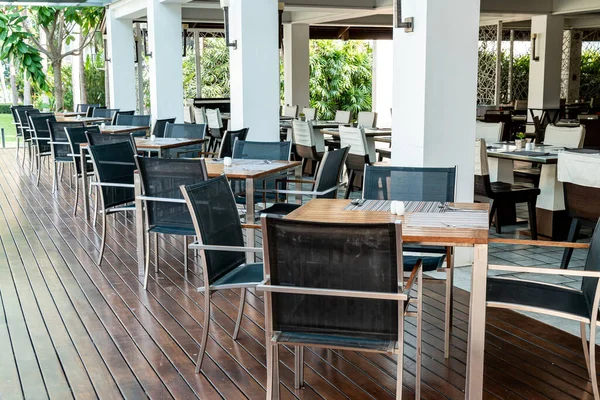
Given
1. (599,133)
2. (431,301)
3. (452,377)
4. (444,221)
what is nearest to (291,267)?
(444,221)

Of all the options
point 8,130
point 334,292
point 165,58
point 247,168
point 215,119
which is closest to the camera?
point 334,292

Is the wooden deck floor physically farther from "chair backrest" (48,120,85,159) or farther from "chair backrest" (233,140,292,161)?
"chair backrest" (48,120,85,159)

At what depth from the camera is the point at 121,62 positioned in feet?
47.2

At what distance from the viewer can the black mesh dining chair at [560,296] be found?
2.82m

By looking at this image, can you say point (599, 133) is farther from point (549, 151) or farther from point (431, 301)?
point (431, 301)

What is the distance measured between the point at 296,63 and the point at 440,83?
10682 millimetres

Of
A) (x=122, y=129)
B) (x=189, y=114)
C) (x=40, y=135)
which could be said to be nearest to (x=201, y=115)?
(x=189, y=114)

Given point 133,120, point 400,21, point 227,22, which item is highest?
point 227,22

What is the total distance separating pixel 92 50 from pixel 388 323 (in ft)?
55.8

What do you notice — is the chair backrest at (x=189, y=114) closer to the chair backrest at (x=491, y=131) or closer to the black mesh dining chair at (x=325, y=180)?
the chair backrest at (x=491, y=131)

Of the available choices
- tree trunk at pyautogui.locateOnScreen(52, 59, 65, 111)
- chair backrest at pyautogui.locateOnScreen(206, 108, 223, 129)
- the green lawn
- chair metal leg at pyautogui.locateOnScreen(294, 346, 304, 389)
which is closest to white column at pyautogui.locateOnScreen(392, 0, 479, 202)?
chair metal leg at pyautogui.locateOnScreen(294, 346, 304, 389)

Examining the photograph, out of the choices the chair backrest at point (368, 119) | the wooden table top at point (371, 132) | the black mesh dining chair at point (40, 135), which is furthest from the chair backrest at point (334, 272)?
the chair backrest at point (368, 119)

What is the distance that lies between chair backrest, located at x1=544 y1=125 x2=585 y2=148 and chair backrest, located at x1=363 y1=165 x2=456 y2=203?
364 centimetres

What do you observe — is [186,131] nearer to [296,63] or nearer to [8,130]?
[296,63]
